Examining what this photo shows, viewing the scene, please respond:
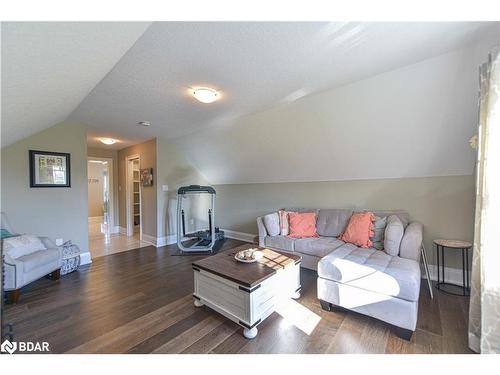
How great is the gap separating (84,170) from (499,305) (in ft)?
16.6

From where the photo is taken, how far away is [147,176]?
468 centimetres

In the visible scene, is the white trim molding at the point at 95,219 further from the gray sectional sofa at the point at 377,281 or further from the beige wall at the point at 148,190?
the gray sectional sofa at the point at 377,281

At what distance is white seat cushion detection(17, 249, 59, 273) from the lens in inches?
92.6

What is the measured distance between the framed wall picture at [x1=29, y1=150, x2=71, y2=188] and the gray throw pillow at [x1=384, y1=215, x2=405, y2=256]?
467 centimetres

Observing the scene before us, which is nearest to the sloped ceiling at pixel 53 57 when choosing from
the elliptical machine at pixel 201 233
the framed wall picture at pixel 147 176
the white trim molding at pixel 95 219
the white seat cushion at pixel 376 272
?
the elliptical machine at pixel 201 233

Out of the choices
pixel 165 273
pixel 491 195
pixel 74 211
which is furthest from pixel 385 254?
pixel 74 211

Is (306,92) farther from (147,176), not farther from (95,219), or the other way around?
(95,219)

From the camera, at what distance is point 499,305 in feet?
4.52

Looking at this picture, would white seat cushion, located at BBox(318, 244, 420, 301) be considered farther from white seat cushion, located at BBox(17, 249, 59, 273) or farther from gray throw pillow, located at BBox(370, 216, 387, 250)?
white seat cushion, located at BBox(17, 249, 59, 273)

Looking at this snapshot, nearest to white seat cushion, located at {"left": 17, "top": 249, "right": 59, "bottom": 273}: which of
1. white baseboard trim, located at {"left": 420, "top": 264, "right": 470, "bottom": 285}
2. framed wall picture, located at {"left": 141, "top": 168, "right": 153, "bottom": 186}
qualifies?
framed wall picture, located at {"left": 141, "top": 168, "right": 153, "bottom": 186}

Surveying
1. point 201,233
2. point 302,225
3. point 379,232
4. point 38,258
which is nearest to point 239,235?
point 201,233

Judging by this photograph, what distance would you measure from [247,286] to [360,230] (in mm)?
1827

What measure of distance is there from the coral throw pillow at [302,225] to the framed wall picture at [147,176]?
123 inches

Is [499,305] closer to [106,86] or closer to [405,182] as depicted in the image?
[405,182]
